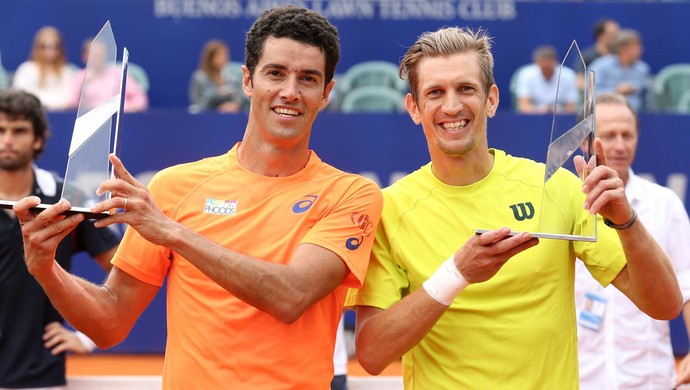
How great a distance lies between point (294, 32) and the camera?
3303 millimetres

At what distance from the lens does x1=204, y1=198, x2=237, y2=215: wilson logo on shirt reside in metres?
3.26

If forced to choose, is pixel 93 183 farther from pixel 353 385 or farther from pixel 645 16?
pixel 645 16

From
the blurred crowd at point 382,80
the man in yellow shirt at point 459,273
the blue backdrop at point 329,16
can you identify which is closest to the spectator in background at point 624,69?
the blurred crowd at point 382,80

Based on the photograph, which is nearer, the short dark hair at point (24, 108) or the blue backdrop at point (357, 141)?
the short dark hair at point (24, 108)

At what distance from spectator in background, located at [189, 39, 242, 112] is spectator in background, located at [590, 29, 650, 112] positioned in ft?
12.5

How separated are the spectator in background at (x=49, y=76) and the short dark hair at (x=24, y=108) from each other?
5.18m

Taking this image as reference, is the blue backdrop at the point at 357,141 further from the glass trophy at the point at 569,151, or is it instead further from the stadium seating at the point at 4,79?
the glass trophy at the point at 569,151

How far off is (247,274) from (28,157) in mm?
2617

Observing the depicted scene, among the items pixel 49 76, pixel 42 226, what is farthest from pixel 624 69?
pixel 42 226

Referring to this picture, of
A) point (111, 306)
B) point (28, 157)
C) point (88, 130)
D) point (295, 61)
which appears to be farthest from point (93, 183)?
point (28, 157)

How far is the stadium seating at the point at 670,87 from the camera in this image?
1153 cm

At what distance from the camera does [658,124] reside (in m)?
8.20

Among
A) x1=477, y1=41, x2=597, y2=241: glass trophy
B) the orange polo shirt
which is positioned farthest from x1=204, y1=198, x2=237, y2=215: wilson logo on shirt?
x1=477, y1=41, x2=597, y2=241: glass trophy

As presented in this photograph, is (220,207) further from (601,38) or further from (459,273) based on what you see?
(601,38)
